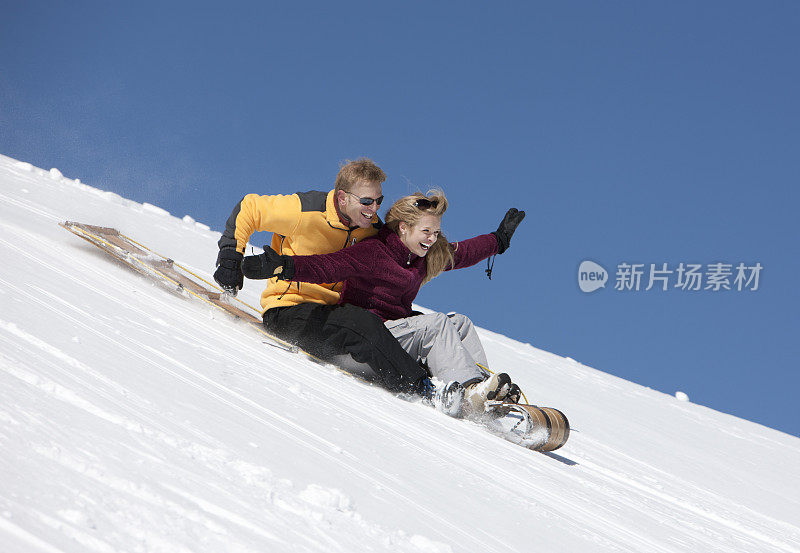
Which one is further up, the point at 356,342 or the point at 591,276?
the point at 591,276

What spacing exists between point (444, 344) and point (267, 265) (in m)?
0.95

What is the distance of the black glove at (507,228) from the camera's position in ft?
14.4

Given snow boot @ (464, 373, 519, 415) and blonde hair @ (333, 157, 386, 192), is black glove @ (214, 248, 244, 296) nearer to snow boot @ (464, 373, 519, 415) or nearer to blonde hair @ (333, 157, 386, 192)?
blonde hair @ (333, 157, 386, 192)

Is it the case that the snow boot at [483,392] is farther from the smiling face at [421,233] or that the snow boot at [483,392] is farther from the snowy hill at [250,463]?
the smiling face at [421,233]

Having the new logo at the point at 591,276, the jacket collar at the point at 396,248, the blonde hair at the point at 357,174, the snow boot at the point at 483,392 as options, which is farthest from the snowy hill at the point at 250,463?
the new logo at the point at 591,276

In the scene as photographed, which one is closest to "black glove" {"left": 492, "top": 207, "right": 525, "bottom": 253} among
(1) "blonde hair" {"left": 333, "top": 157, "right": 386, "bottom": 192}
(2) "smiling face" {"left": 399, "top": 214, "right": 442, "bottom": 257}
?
(2) "smiling face" {"left": 399, "top": 214, "right": 442, "bottom": 257}

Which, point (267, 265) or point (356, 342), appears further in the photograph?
point (356, 342)

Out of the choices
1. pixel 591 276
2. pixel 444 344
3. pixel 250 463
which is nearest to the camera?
pixel 250 463

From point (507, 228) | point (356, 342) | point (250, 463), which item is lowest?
point (250, 463)

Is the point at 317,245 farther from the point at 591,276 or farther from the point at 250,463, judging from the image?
the point at 591,276

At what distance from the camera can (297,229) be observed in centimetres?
367

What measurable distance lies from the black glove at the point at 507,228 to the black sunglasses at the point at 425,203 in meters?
0.97

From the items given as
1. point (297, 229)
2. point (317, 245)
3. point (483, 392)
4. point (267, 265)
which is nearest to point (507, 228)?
point (317, 245)

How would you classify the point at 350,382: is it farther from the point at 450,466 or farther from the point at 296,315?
the point at 450,466
